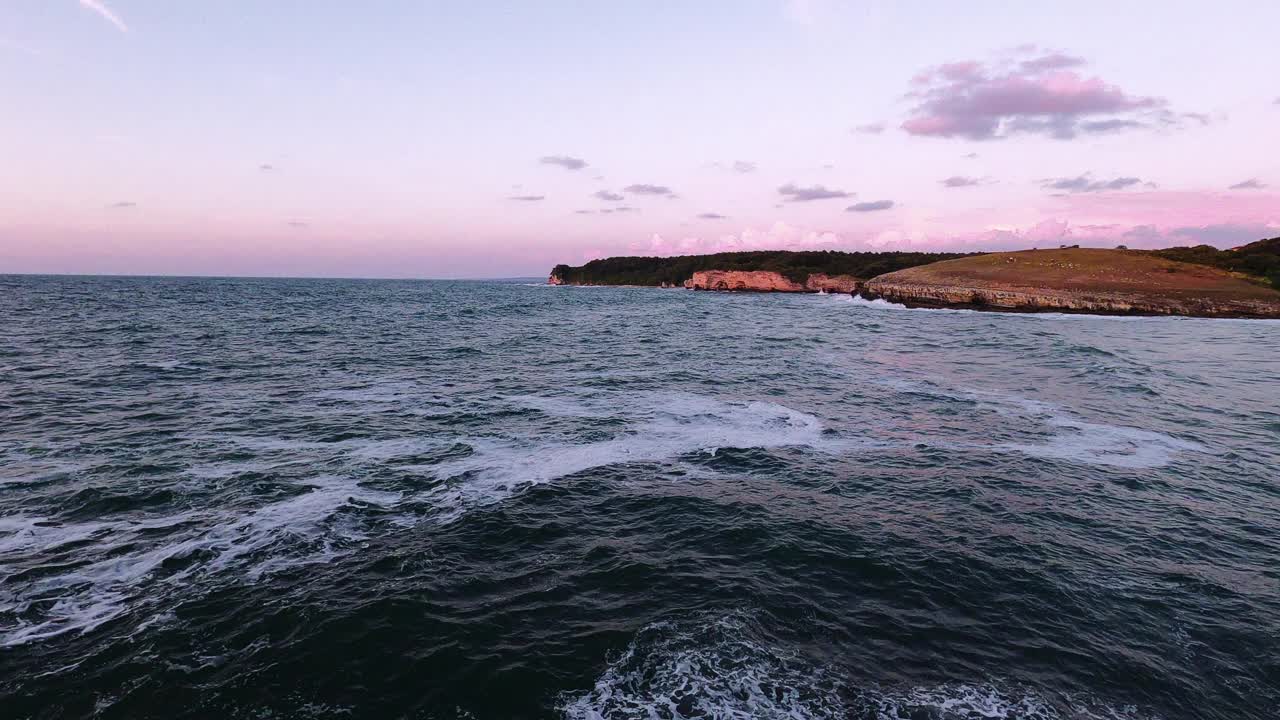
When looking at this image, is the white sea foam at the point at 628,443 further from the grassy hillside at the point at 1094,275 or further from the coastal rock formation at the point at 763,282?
the coastal rock formation at the point at 763,282

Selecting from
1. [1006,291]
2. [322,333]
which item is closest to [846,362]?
[322,333]

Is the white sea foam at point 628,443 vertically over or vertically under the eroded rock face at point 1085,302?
under

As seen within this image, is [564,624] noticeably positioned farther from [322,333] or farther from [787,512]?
[322,333]

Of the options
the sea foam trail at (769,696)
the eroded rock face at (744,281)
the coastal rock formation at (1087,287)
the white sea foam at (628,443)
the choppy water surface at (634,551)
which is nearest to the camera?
the sea foam trail at (769,696)

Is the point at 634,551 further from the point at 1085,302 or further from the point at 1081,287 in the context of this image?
the point at 1081,287

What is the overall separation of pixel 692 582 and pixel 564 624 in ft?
8.97

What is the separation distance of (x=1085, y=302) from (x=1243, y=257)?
38.0 meters

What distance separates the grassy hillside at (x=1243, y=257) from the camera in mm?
81069

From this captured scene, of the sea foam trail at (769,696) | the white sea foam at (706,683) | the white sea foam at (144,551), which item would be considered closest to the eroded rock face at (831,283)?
the white sea foam at (144,551)

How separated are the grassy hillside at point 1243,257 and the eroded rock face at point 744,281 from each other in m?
77.9

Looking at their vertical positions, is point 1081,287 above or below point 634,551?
above

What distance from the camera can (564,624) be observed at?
10156 mm

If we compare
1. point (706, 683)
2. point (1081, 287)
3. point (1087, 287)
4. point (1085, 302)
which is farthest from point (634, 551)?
point (1087, 287)

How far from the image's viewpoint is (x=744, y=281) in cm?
17600
